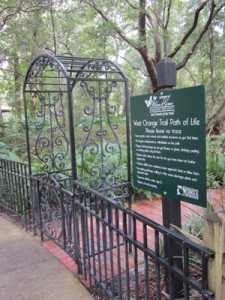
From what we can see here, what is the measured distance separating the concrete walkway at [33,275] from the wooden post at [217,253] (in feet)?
4.76

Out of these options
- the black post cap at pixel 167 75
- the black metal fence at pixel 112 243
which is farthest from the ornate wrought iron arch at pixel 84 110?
the black post cap at pixel 167 75

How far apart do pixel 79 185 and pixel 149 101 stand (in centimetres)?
113

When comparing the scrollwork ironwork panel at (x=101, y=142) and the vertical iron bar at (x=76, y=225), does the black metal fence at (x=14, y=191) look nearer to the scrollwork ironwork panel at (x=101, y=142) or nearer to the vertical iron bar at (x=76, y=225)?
the scrollwork ironwork panel at (x=101, y=142)

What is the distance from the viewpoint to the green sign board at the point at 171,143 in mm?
1539

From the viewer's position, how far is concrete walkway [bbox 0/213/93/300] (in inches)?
95.7

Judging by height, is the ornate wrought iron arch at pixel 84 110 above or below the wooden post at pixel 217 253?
above

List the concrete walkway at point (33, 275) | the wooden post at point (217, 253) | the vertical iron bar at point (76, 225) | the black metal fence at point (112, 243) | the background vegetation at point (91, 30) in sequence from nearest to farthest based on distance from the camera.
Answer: the wooden post at point (217, 253) < the black metal fence at point (112, 243) < the concrete walkway at point (33, 275) < the vertical iron bar at point (76, 225) < the background vegetation at point (91, 30)

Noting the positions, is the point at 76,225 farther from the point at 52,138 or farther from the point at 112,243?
the point at 52,138

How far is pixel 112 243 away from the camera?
211 cm

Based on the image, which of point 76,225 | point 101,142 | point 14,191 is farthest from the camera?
point 14,191

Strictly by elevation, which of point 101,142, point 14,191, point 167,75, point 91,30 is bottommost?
point 14,191

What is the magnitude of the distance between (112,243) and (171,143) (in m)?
0.92

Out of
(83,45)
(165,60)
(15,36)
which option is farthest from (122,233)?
(83,45)

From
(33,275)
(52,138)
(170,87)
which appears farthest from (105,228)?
(52,138)
